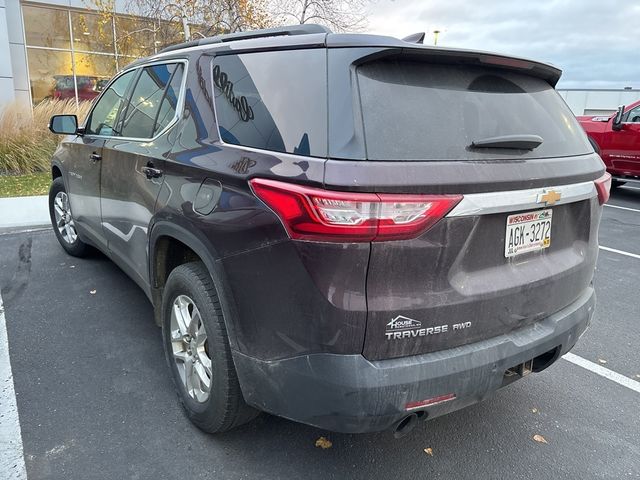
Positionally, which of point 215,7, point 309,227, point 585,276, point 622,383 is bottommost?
point 622,383

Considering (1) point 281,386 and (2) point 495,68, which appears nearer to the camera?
(1) point 281,386

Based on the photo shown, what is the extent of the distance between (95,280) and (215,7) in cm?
1037

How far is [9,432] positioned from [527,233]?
2.67m

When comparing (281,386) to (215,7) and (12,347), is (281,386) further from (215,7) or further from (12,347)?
(215,7)

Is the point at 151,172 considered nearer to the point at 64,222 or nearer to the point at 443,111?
the point at 443,111

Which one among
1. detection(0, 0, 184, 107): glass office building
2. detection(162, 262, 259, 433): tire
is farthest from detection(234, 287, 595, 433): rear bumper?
detection(0, 0, 184, 107): glass office building

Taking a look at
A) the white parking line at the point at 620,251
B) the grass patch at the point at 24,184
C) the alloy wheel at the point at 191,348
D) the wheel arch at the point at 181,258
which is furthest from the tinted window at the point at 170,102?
the grass patch at the point at 24,184

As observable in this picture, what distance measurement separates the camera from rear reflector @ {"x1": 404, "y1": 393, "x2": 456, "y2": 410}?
185cm

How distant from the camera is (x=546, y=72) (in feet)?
8.14

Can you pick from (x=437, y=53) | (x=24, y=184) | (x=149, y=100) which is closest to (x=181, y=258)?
(x=149, y=100)

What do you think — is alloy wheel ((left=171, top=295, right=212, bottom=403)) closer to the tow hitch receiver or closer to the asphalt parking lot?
the asphalt parking lot

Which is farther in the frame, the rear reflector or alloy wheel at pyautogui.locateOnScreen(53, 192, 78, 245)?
alloy wheel at pyautogui.locateOnScreen(53, 192, 78, 245)

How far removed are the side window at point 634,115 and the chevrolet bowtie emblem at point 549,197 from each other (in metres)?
9.52

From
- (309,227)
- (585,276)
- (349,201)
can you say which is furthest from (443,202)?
(585,276)
